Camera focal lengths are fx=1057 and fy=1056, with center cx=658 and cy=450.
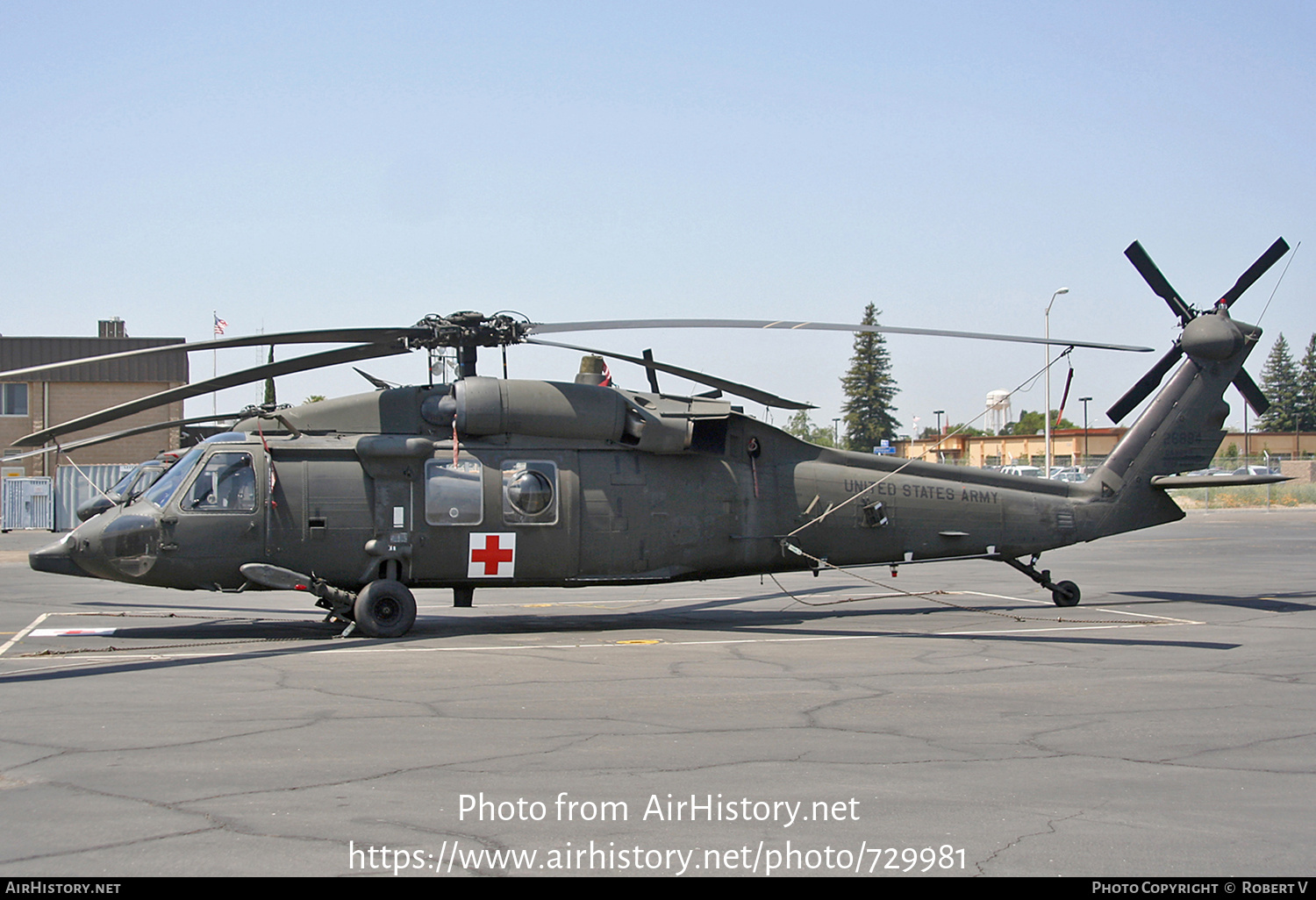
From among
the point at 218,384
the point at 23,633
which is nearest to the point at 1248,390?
the point at 218,384

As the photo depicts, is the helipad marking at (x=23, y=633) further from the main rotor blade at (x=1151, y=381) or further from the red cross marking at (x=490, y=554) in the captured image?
the main rotor blade at (x=1151, y=381)

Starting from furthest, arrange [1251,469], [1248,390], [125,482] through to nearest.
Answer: [1251,469], [1248,390], [125,482]

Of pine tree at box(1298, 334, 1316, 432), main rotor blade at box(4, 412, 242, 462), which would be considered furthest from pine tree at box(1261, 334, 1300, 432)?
main rotor blade at box(4, 412, 242, 462)

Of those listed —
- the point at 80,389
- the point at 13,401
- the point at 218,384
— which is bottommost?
the point at 218,384

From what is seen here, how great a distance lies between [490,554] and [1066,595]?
8.61m

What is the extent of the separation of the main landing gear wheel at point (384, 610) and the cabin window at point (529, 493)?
158 cm

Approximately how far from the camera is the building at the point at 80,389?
152ft

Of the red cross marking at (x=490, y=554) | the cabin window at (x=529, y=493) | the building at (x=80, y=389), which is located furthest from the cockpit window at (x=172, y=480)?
the building at (x=80, y=389)

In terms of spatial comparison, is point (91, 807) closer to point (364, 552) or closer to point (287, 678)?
point (287, 678)

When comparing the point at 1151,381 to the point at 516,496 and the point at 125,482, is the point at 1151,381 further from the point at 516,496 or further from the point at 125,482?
the point at 125,482

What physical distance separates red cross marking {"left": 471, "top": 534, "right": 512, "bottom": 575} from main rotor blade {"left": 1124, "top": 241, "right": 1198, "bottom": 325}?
33.9 ft

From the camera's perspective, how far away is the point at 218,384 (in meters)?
11.9
